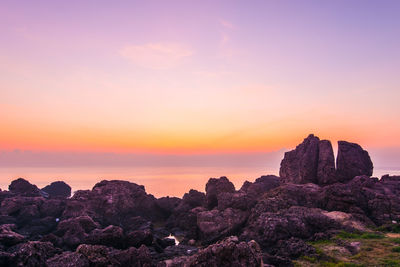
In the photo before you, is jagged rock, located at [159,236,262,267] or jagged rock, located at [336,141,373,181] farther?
jagged rock, located at [336,141,373,181]

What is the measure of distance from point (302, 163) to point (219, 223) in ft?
90.3

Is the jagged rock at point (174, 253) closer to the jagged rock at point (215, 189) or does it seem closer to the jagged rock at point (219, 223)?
the jagged rock at point (219, 223)

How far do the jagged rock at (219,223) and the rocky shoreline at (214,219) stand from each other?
0.14 m

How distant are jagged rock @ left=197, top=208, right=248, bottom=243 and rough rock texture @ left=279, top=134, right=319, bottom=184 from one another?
2226cm

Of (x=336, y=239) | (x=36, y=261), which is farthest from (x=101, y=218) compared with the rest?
(x=336, y=239)

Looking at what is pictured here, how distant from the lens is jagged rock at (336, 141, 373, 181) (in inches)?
2240

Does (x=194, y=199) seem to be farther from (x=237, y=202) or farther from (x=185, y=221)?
(x=237, y=202)

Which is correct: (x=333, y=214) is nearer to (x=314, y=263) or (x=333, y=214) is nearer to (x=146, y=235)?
(x=314, y=263)

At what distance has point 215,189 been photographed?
5603 centimetres

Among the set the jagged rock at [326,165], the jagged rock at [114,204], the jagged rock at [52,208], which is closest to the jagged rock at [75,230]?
the jagged rock at [114,204]

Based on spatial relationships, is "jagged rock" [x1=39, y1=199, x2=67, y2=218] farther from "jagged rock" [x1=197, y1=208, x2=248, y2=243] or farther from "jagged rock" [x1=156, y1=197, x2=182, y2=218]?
"jagged rock" [x1=197, y1=208, x2=248, y2=243]

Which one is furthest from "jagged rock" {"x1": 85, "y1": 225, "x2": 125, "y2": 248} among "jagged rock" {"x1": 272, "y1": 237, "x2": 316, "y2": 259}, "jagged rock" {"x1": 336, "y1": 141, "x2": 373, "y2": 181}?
"jagged rock" {"x1": 336, "y1": 141, "x2": 373, "y2": 181}

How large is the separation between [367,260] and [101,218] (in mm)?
44057

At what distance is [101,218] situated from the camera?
5344 centimetres
